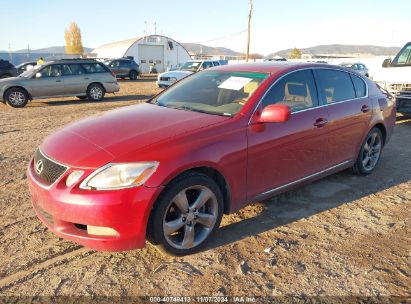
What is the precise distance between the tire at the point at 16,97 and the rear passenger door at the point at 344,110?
11119 millimetres

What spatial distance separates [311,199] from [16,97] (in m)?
11.4

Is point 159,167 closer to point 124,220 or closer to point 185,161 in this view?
point 185,161

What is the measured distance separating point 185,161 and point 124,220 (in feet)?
2.15

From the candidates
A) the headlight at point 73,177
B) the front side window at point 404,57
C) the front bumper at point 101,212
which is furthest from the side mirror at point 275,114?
the front side window at point 404,57

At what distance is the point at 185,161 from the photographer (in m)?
2.91

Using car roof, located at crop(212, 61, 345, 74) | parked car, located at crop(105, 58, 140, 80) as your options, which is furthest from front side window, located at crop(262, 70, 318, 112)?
parked car, located at crop(105, 58, 140, 80)

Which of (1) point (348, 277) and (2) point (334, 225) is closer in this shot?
(1) point (348, 277)

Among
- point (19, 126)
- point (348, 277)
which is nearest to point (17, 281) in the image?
point (348, 277)

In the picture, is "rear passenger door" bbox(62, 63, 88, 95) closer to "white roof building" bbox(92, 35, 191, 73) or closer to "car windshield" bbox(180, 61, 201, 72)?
Result: "car windshield" bbox(180, 61, 201, 72)

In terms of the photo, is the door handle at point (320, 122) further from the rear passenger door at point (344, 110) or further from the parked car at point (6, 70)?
the parked car at point (6, 70)

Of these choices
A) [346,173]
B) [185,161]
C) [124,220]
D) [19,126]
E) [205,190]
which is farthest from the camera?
[19,126]

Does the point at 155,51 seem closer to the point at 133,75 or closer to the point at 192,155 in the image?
the point at 133,75

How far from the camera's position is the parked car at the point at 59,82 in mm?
12289

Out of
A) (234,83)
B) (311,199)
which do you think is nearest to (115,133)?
(234,83)
